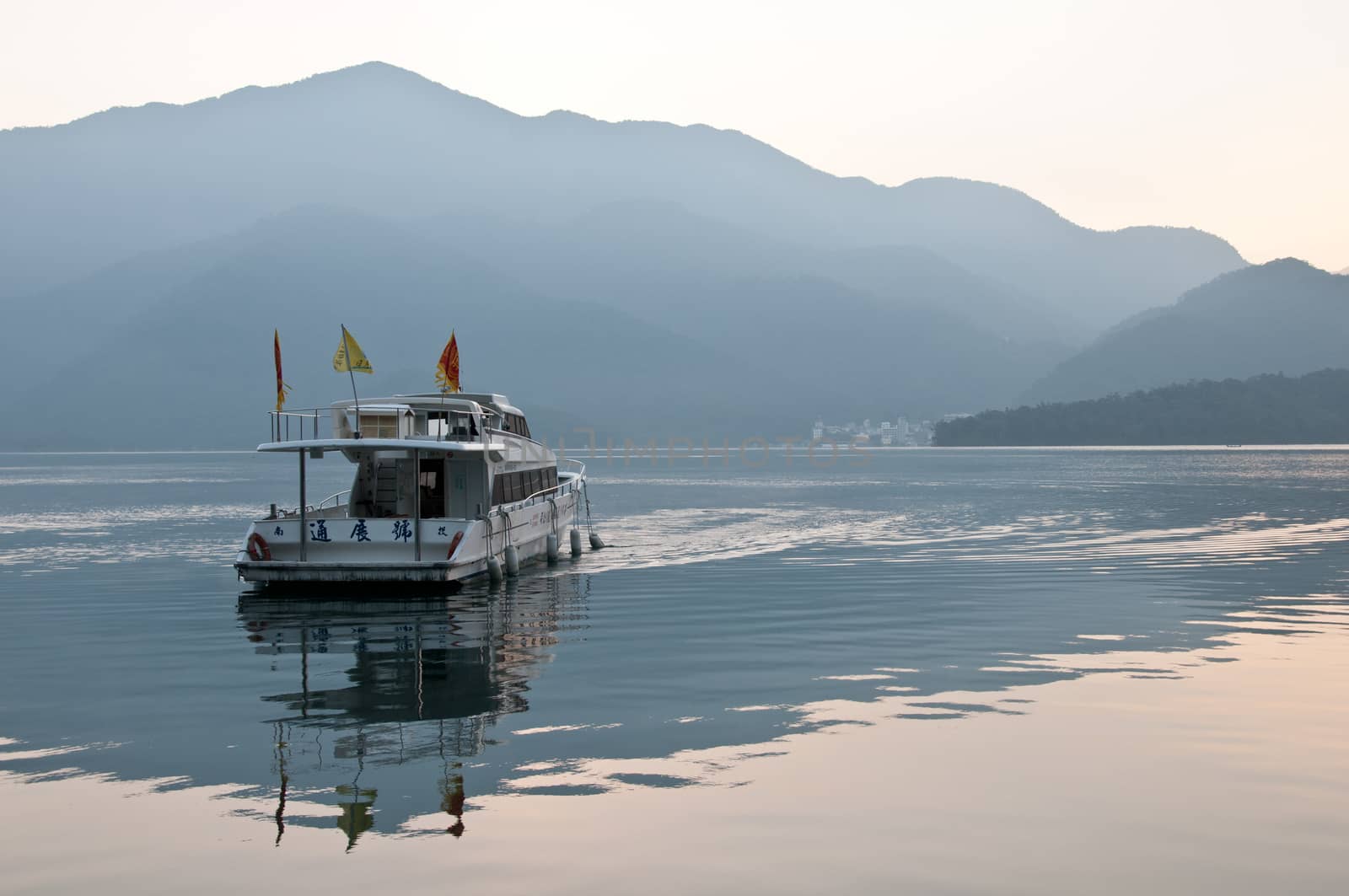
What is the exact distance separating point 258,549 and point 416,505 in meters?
4.65

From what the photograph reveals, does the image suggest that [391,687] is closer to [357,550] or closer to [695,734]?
[695,734]

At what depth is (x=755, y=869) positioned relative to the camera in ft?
35.0

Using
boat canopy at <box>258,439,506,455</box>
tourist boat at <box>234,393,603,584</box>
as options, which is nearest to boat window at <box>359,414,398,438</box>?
tourist boat at <box>234,393,603,584</box>

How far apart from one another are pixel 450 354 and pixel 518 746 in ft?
81.5

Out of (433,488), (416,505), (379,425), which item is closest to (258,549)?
(416,505)

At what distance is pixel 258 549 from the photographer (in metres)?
33.4

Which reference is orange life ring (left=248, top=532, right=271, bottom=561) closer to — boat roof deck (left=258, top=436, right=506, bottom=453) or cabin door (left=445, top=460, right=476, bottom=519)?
boat roof deck (left=258, top=436, right=506, bottom=453)

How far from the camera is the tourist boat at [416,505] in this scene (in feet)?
108

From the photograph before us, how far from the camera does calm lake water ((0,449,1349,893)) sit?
1097cm

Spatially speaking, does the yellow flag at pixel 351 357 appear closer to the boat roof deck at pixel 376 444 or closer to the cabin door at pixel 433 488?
the boat roof deck at pixel 376 444

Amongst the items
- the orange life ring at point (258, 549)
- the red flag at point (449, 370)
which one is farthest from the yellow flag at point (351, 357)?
the orange life ring at point (258, 549)

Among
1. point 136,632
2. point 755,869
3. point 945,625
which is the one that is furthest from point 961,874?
point 136,632

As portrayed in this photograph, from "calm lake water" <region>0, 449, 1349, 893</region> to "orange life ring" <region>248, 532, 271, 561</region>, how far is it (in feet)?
4.12

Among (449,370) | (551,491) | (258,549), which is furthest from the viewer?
(551,491)
